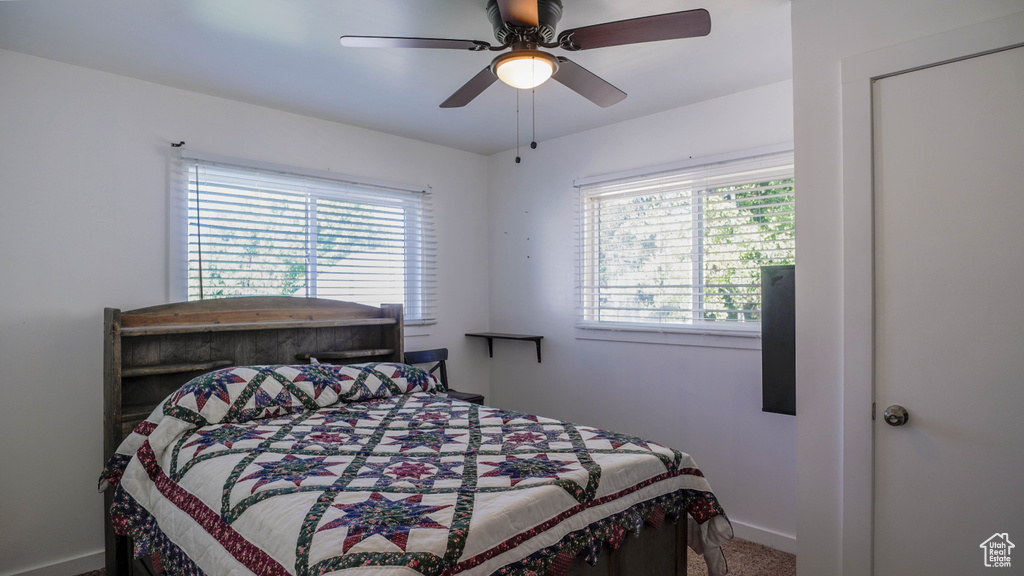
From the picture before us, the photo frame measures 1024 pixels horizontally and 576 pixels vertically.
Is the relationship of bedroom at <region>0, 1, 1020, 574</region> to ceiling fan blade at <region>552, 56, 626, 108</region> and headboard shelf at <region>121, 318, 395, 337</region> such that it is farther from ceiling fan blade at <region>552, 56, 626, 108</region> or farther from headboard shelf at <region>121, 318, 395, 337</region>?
ceiling fan blade at <region>552, 56, 626, 108</region>

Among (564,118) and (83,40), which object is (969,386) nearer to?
(564,118)

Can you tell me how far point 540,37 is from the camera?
198 centimetres

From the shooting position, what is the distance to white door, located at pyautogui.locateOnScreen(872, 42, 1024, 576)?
1701mm

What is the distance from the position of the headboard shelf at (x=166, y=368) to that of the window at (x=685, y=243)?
2275 millimetres

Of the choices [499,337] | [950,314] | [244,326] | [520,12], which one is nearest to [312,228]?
[244,326]

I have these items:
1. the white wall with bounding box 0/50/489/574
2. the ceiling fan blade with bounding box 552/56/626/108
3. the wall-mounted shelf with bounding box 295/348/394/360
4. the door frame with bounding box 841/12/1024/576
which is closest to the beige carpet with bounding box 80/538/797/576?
the white wall with bounding box 0/50/489/574

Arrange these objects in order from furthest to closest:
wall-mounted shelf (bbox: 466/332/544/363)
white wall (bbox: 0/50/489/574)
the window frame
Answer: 1. wall-mounted shelf (bbox: 466/332/544/363)
2. the window frame
3. white wall (bbox: 0/50/489/574)

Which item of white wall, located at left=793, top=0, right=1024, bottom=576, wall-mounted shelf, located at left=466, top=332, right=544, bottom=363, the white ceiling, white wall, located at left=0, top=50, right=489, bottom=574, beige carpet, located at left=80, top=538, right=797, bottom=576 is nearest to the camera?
white wall, located at left=793, top=0, right=1024, bottom=576

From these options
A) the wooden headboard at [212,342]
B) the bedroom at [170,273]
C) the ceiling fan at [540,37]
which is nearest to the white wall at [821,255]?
the bedroom at [170,273]

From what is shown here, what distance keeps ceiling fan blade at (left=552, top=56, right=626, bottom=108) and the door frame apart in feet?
2.85

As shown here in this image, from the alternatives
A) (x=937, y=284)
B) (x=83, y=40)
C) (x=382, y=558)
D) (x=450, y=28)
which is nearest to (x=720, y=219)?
(x=937, y=284)

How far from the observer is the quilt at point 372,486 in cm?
136

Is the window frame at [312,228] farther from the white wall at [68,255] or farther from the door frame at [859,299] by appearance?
the door frame at [859,299]

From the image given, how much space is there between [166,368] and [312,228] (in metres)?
1.20
